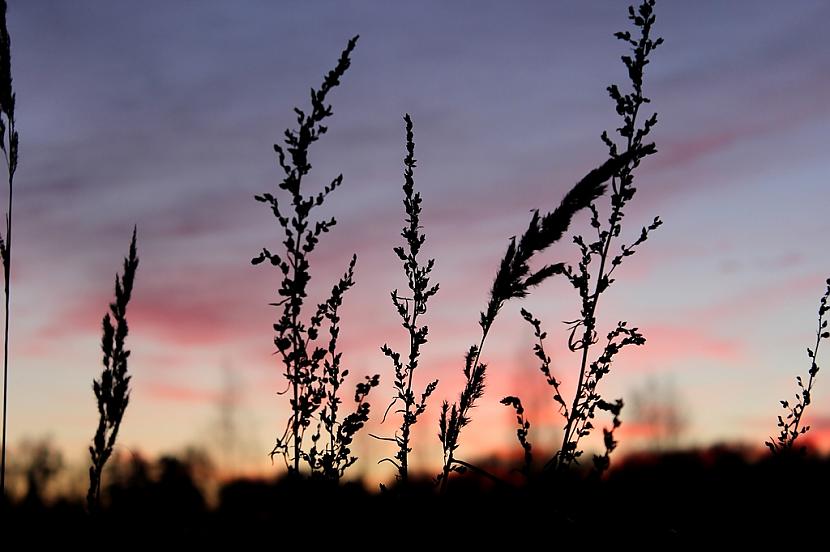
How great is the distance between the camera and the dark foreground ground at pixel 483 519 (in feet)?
11.5

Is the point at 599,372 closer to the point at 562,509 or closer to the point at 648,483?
the point at 648,483

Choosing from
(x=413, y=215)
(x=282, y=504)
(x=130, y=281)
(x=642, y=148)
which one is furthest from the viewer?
(x=413, y=215)

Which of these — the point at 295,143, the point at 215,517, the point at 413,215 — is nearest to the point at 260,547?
the point at 215,517

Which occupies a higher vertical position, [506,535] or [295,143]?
[295,143]

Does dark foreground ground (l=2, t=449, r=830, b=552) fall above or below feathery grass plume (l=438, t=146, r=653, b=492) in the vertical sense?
below

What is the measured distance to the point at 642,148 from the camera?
5.45 meters

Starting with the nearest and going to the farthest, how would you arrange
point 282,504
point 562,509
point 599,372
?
1. point 562,509
2. point 282,504
3. point 599,372

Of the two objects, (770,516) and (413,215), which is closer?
(770,516)

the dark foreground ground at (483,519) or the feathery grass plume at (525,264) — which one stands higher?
the feathery grass plume at (525,264)

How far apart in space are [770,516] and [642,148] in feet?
7.83

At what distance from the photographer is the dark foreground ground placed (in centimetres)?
349

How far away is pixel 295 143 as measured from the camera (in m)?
4.46

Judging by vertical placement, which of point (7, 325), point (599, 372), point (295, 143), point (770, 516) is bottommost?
point (770, 516)

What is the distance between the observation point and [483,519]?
3.69 m
